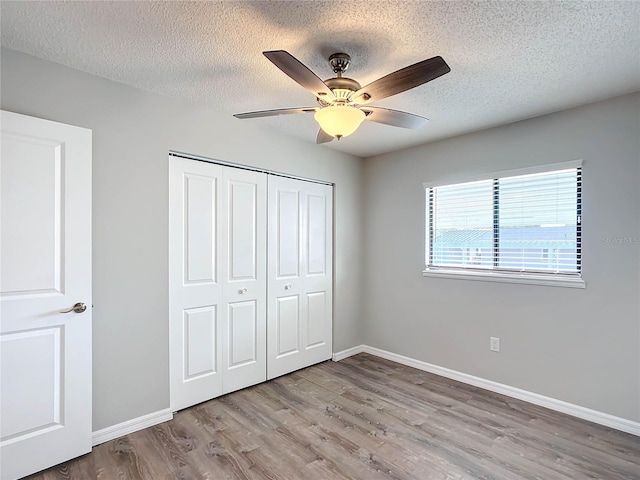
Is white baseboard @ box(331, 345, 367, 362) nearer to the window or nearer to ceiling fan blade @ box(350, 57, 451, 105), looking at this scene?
the window

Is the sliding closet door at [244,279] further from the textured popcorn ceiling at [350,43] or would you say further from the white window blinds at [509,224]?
the white window blinds at [509,224]

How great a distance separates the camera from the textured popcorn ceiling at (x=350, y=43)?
1565 millimetres

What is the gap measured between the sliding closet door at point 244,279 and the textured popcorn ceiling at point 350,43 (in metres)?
0.82

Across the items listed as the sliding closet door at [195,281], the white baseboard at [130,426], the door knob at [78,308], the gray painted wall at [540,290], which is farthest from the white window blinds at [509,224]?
the door knob at [78,308]

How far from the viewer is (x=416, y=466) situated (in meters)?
2.04

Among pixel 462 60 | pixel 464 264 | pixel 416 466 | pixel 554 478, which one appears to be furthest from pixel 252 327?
pixel 462 60

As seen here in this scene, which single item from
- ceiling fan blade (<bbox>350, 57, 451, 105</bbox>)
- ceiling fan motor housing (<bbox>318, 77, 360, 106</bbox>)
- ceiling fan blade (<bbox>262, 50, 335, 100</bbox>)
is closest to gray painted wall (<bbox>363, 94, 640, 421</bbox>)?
ceiling fan blade (<bbox>350, 57, 451, 105</bbox>)

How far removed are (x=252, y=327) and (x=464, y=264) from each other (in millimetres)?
2175

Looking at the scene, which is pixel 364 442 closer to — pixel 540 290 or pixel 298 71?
pixel 540 290

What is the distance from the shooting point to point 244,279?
3.12m

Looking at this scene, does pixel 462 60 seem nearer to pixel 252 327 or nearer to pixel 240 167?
pixel 240 167

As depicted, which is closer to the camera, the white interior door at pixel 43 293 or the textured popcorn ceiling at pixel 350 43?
the textured popcorn ceiling at pixel 350 43

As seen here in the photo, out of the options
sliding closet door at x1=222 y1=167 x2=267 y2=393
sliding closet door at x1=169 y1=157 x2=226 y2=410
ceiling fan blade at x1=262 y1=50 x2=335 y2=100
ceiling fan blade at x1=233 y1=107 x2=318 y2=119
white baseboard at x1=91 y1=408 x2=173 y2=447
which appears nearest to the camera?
ceiling fan blade at x1=262 y1=50 x2=335 y2=100

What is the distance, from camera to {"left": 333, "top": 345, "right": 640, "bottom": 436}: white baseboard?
96.1 inches
